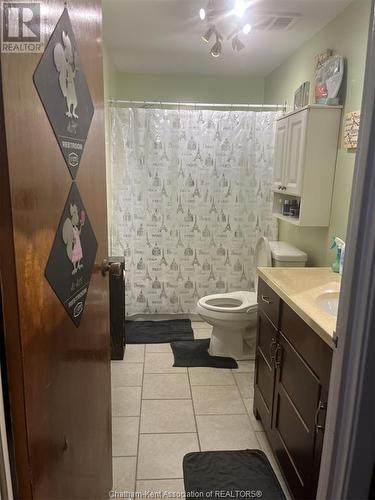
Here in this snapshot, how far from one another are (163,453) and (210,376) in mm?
769

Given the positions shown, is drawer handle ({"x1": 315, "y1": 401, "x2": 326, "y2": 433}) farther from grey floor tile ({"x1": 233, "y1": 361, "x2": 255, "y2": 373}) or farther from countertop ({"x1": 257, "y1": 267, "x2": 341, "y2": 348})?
grey floor tile ({"x1": 233, "y1": 361, "x2": 255, "y2": 373})

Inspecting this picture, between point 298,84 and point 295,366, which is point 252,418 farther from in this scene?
point 298,84

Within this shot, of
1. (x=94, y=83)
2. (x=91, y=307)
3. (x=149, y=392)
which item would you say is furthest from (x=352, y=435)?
(x=149, y=392)

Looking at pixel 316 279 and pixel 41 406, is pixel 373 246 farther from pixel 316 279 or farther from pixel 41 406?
pixel 316 279

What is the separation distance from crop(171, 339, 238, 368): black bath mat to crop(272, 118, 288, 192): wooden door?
1.35m

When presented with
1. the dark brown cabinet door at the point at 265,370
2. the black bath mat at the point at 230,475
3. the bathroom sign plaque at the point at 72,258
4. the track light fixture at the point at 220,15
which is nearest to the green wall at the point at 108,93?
the track light fixture at the point at 220,15

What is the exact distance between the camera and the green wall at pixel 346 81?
6.22 feet

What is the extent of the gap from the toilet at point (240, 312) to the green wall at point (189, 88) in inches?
69.4

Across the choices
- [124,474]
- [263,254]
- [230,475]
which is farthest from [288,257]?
[124,474]

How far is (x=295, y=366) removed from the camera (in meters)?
1.48

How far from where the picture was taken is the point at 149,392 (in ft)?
7.64

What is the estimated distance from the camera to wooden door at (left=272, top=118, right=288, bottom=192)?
2.48 metres

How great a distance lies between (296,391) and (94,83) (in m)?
1.38

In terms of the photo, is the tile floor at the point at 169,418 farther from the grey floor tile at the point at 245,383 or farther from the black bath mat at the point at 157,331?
the black bath mat at the point at 157,331
